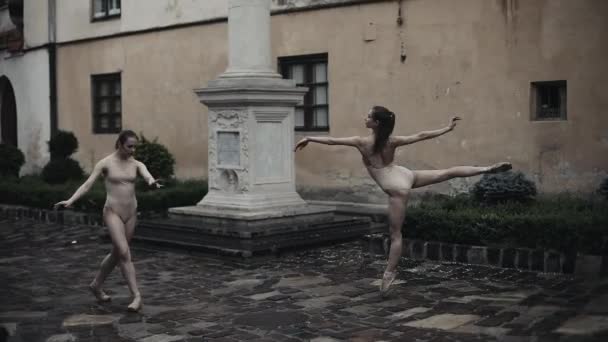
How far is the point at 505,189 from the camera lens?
1080 cm

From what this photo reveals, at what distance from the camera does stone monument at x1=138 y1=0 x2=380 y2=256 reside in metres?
11.0

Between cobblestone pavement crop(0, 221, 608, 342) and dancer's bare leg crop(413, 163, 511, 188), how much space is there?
3.52ft

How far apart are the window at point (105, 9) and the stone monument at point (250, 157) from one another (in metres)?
8.04

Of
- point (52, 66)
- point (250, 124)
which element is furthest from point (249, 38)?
point (52, 66)

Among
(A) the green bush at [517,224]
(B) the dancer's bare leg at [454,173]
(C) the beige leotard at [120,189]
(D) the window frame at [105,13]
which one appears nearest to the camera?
(B) the dancer's bare leg at [454,173]

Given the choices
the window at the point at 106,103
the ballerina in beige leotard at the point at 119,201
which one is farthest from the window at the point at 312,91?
the ballerina in beige leotard at the point at 119,201

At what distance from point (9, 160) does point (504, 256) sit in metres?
12.7

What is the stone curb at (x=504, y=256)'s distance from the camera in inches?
337

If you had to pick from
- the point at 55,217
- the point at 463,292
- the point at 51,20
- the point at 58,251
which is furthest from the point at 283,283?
the point at 51,20

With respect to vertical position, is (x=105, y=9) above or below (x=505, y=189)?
above

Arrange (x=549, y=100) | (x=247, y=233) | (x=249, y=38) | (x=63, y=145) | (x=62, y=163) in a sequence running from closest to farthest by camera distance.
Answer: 1. (x=247, y=233)
2. (x=249, y=38)
3. (x=549, y=100)
4. (x=62, y=163)
5. (x=63, y=145)

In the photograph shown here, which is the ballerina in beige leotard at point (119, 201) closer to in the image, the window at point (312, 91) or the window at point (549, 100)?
the window at point (549, 100)

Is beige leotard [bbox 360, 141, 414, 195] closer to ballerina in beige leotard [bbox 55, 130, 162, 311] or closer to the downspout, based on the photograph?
ballerina in beige leotard [bbox 55, 130, 162, 311]

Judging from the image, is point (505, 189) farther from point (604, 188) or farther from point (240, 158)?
A: point (240, 158)
